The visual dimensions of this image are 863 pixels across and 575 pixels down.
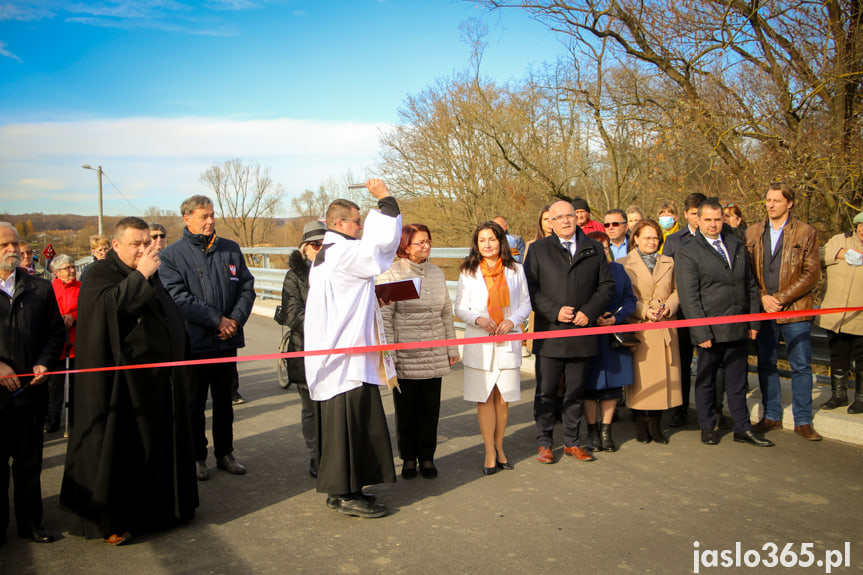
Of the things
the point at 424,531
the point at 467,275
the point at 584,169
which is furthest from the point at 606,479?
the point at 584,169

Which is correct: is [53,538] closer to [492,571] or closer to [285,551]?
[285,551]

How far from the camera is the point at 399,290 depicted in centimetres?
452

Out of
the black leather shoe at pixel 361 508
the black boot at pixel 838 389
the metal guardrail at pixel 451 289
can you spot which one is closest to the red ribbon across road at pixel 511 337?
the black leather shoe at pixel 361 508

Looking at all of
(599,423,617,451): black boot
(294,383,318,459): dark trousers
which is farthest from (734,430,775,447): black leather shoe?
(294,383,318,459): dark trousers

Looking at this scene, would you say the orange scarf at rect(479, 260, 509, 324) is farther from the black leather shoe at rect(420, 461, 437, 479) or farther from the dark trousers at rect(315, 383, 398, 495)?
the dark trousers at rect(315, 383, 398, 495)

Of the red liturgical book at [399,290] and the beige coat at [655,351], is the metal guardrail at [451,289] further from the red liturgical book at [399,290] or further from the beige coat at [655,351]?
the red liturgical book at [399,290]

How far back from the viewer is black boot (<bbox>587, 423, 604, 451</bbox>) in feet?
18.1

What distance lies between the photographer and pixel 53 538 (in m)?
3.92

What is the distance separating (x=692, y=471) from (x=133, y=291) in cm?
410

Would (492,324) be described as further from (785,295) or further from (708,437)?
(785,295)

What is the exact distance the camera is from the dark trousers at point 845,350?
584 cm

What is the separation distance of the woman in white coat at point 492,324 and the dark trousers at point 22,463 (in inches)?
118

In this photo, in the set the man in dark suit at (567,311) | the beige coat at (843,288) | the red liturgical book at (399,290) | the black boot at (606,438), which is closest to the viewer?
the red liturgical book at (399,290)

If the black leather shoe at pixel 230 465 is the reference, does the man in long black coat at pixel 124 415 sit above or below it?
above
